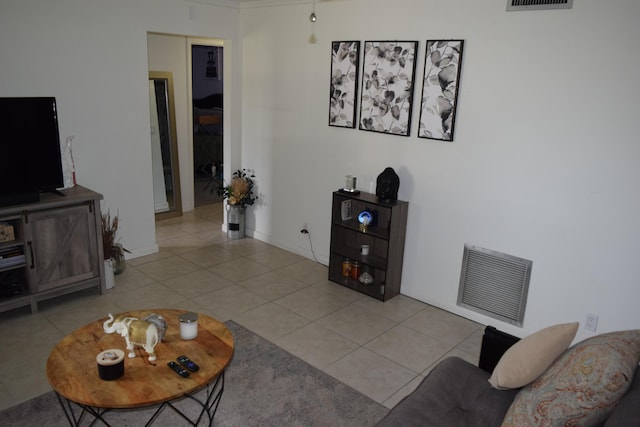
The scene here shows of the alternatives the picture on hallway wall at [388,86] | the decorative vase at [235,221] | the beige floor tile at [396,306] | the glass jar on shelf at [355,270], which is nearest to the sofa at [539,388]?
the beige floor tile at [396,306]

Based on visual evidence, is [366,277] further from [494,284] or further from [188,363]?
[188,363]

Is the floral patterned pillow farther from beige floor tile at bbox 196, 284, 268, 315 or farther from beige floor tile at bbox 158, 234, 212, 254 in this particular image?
beige floor tile at bbox 158, 234, 212, 254

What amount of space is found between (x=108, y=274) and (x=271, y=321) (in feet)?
4.98

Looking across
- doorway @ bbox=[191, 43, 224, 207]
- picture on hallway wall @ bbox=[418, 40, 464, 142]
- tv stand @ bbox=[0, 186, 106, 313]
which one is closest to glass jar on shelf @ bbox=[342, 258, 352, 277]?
picture on hallway wall @ bbox=[418, 40, 464, 142]

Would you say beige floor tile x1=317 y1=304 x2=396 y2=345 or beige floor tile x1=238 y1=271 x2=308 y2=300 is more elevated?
beige floor tile x1=238 y1=271 x2=308 y2=300

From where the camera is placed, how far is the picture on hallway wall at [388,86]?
13.2 ft

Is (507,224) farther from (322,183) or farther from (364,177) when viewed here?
(322,183)

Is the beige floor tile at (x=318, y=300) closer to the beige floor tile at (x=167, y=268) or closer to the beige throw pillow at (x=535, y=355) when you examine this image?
the beige floor tile at (x=167, y=268)

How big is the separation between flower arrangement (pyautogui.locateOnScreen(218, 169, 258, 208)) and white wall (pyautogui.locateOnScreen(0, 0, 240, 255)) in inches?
34.9

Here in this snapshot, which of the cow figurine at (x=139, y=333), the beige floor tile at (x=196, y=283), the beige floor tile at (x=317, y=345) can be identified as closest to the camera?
the cow figurine at (x=139, y=333)

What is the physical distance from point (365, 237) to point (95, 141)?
261cm

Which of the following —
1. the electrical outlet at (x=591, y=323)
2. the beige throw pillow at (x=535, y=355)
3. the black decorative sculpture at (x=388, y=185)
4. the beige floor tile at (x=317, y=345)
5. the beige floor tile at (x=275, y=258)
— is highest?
the black decorative sculpture at (x=388, y=185)

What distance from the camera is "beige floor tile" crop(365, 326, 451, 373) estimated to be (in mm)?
3342

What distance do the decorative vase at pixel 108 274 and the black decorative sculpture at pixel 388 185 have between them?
240 centimetres
